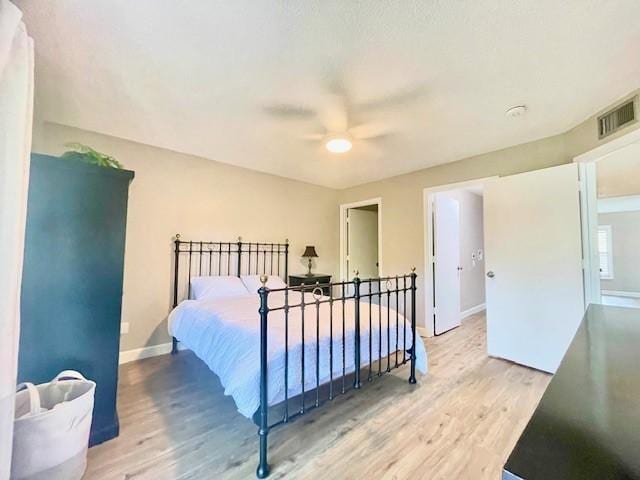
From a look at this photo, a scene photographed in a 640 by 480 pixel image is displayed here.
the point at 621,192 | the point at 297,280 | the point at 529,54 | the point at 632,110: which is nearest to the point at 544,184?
the point at 632,110

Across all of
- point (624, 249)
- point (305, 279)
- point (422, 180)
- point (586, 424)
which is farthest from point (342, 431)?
point (624, 249)

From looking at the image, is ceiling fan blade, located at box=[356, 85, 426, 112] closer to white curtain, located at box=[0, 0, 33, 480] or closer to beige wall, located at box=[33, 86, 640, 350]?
beige wall, located at box=[33, 86, 640, 350]

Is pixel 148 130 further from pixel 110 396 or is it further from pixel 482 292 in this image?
pixel 482 292

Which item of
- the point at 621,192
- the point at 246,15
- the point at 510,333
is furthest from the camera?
the point at 621,192

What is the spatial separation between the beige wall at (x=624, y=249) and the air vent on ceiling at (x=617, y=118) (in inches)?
157

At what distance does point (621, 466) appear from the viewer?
1.36 feet

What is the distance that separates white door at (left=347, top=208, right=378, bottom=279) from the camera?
5.34 meters

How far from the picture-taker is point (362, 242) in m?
5.59

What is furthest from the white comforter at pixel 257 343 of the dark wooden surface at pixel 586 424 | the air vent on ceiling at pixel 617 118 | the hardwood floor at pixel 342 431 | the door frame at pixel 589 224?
the air vent on ceiling at pixel 617 118

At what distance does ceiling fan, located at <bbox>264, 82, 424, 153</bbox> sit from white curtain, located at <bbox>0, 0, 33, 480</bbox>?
1.57 m

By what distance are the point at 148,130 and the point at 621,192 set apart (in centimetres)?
654

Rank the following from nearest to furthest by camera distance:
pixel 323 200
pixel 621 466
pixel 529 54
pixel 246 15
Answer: pixel 621 466, pixel 246 15, pixel 529 54, pixel 323 200

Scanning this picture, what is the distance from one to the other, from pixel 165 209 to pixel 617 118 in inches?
175

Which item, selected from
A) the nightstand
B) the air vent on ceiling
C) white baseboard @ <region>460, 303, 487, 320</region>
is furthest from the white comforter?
white baseboard @ <region>460, 303, 487, 320</region>
